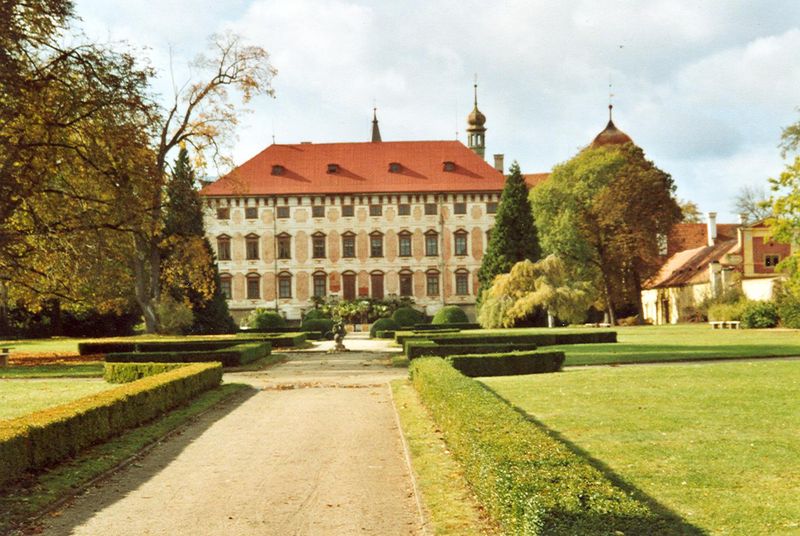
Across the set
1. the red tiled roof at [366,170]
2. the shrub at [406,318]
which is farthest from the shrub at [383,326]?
the red tiled roof at [366,170]

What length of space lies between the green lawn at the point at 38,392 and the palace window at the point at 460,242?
142 feet

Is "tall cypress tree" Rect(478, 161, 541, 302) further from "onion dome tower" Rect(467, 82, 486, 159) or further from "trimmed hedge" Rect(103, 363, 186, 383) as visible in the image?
"trimmed hedge" Rect(103, 363, 186, 383)

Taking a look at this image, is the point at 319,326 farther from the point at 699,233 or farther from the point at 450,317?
the point at 699,233

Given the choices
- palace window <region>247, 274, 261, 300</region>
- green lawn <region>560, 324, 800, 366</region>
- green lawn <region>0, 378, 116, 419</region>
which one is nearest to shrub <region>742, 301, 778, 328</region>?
green lawn <region>560, 324, 800, 366</region>

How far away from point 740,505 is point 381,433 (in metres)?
5.62

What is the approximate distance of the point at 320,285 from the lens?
61.9 m

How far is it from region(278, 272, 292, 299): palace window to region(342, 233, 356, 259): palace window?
14.1 feet

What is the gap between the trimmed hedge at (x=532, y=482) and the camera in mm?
5109

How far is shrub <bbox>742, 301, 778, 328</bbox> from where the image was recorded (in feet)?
127

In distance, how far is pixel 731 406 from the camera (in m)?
11.9

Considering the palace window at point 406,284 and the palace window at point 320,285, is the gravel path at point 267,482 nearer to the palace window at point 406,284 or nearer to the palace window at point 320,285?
the palace window at point 406,284

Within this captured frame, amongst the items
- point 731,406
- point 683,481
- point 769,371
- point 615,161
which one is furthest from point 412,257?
point 683,481

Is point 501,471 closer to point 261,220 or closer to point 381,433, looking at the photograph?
point 381,433

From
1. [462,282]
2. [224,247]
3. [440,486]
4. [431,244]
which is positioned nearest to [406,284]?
[431,244]
